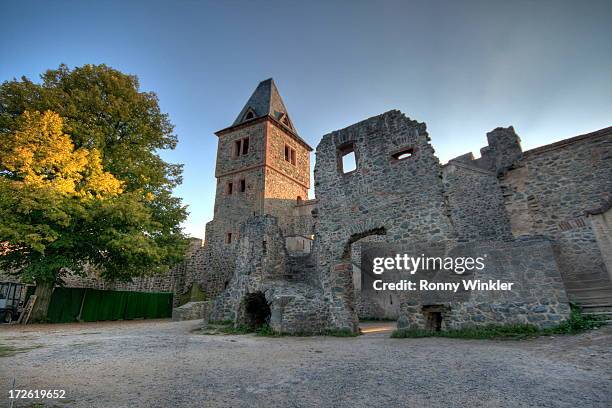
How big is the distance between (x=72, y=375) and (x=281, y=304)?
5.22 metres

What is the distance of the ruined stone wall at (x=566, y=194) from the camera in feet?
28.9

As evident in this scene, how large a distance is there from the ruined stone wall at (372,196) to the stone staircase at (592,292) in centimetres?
313

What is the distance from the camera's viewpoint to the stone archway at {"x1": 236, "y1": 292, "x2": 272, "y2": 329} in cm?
962

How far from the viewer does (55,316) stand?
13828 millimetres

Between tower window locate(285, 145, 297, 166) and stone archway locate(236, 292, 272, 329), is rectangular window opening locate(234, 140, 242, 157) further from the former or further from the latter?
stone archway locate(236, 292, 272, 329)

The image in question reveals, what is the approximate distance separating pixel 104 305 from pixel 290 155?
16452mm

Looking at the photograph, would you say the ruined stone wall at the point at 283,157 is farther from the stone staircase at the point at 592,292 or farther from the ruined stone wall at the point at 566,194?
the stone staircase at the point at 592,292

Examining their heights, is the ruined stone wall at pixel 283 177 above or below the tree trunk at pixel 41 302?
above

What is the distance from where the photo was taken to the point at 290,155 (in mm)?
24625

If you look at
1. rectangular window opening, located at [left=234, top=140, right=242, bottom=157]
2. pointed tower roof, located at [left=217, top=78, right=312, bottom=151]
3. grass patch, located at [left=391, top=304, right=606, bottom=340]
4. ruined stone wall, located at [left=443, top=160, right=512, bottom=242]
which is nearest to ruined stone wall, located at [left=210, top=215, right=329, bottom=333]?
grass patch, located at [left=391, top=304, right=606, bottom=340]

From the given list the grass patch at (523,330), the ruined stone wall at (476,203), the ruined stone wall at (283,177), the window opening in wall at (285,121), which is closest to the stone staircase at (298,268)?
the grass patch at (523,330)

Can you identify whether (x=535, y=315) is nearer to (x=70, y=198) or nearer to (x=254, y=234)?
(x=254, y=234)

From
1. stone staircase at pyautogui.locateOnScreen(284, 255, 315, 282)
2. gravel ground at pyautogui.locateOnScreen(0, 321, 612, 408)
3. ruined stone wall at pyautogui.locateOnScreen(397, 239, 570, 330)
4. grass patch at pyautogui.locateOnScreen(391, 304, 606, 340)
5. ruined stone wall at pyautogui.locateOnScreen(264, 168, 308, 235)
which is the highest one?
ruined stone wall at pyautogui.locateOnScreen(264, 168, 308, 235)

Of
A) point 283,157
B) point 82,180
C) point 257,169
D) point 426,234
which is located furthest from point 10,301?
point 426,234
